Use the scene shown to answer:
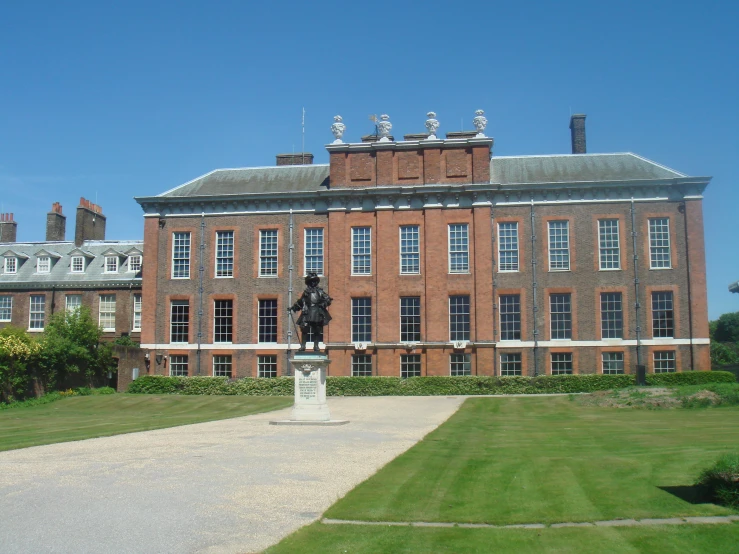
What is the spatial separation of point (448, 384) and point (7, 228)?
37.3 m

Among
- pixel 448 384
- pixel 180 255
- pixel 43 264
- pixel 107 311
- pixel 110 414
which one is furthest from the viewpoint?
pixel 43 264

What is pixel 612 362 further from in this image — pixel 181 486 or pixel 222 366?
pixel 181 486

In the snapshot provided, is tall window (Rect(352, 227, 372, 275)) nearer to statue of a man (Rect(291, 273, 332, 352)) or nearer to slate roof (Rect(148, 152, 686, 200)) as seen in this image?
slate roof (Rect(148, 152, 686, 200))

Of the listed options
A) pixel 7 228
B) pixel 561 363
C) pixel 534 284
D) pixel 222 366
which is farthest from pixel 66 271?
pixel 561 363

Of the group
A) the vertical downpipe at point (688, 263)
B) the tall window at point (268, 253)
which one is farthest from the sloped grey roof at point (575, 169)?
the tall window at point (268, 253)

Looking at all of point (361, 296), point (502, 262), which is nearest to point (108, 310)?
point (361, 296)

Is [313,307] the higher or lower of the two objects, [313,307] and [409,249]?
the lower

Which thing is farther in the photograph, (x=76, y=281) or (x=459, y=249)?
(x=76, y=281)

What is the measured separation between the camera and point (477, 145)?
44.3 meters

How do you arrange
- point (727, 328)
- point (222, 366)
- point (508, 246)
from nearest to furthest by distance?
point (508, 246), point (222, 366), point (727, 328)

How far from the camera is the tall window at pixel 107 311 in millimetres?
51000

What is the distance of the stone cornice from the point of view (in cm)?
4306

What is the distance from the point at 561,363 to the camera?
43125mm

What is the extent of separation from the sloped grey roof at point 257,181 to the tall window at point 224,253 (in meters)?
2.50
